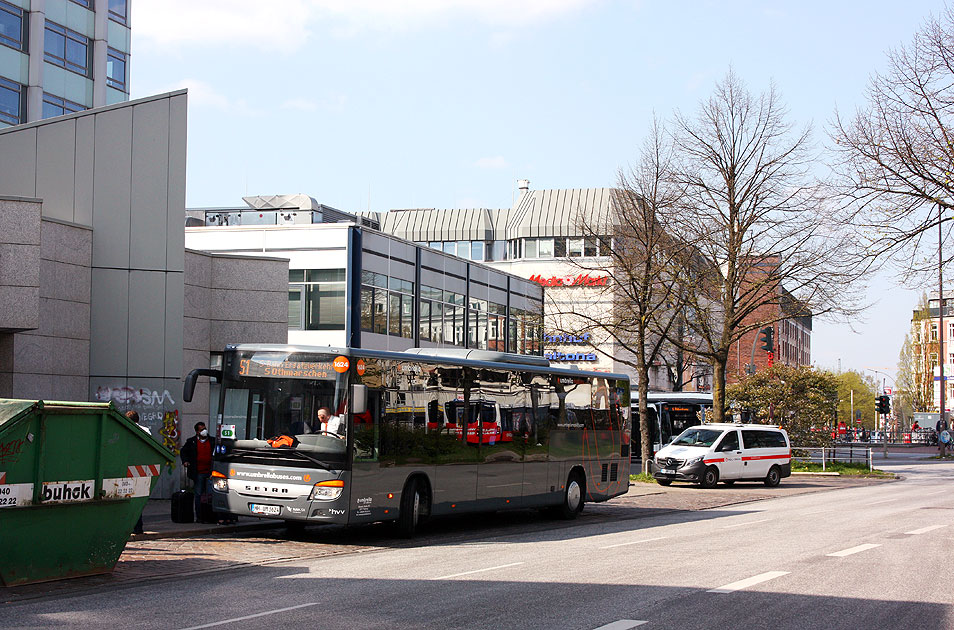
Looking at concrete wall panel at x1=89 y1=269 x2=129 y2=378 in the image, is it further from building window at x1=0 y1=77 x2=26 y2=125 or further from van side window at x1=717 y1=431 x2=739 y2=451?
building window at x1=0 y1=77 x2=26 y2=125

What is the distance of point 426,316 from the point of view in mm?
42938

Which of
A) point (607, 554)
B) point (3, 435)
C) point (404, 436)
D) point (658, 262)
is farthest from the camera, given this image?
point (658, 262)

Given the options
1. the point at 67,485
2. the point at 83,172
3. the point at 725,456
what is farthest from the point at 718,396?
the point at 67,485

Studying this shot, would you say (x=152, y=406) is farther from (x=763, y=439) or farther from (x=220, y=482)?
(x=763, y=439)

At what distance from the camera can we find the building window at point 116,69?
46688 mm

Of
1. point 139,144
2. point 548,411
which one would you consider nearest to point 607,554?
point 548,411

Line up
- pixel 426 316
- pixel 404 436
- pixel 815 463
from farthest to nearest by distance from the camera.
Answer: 1. pixel 426 316
2. pixel 815 463
3. pixel 404 436

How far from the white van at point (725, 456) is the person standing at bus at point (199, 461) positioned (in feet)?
55.7

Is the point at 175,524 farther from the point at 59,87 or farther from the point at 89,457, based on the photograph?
the point at 59,87

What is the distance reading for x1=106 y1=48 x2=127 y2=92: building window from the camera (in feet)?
153

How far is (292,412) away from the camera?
15234 millimetres

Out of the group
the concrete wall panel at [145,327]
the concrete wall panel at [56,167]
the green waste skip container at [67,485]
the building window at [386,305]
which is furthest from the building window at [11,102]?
the green waste skip container at [67,485]

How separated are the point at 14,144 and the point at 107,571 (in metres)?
11.0

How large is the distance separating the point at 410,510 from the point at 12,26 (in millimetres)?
32738
